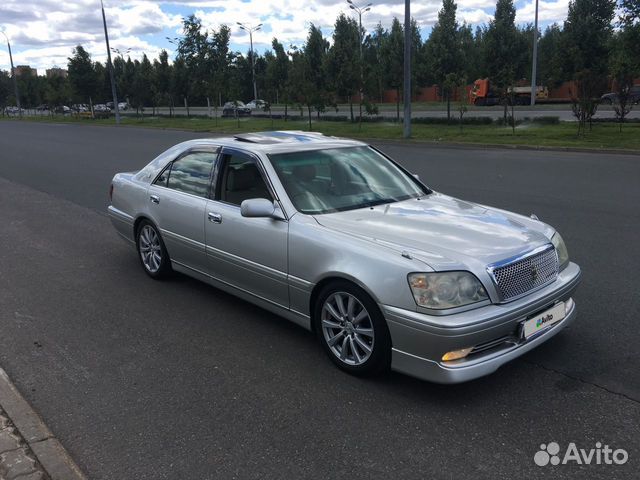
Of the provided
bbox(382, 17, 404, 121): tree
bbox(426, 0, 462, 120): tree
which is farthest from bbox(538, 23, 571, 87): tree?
bbox(382, 17, 404, 121): tree

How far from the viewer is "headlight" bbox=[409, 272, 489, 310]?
127 inches

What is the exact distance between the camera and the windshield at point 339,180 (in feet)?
14.0

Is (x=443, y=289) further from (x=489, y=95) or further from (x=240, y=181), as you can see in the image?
(x=489, y=95)

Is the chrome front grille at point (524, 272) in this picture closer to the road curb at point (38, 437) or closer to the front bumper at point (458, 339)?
the front bumper at point (458, 339)

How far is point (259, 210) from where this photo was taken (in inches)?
159

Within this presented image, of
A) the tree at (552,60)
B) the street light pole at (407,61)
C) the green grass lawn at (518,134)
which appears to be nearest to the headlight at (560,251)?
the green grass lawn at (518,134)

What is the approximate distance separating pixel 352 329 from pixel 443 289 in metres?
0.70

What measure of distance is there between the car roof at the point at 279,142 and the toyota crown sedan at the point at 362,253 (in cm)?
2

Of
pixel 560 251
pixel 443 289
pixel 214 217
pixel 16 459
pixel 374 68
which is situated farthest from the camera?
pixel 374 68

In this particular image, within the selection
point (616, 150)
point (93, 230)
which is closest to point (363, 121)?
point (616, 150)

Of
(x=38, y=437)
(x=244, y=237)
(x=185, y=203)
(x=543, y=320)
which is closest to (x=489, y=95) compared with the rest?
(x=185, y=203)

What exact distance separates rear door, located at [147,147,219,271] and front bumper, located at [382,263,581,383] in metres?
2.18

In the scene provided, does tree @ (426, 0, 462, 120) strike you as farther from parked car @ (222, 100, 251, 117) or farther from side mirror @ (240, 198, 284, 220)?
side mirror @ (240, 198, 284, 220)

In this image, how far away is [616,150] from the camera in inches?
632
